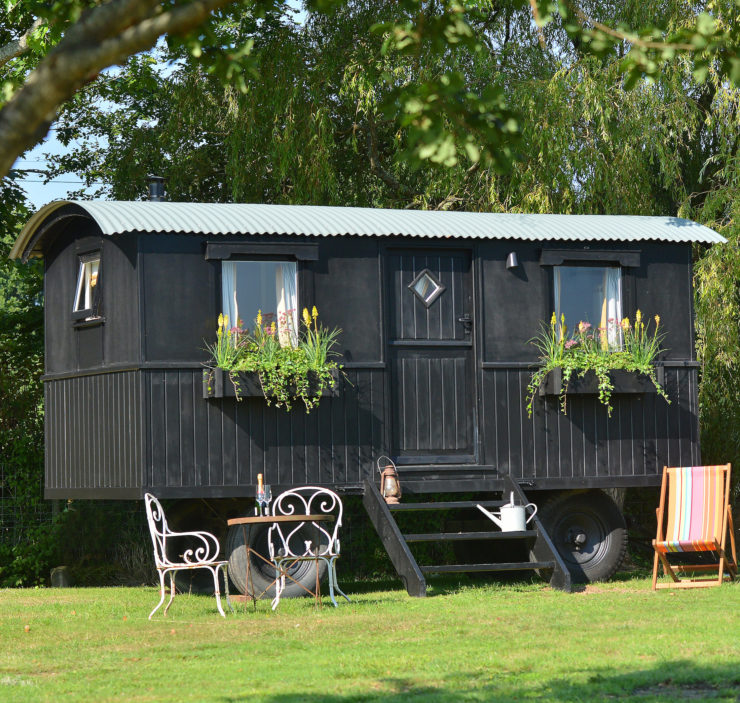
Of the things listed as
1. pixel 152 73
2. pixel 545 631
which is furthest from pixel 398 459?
pixel 152 73

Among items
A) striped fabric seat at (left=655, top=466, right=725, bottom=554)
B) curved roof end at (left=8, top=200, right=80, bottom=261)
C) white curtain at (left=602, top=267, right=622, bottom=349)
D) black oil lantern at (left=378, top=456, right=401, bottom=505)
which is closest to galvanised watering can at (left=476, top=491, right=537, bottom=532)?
black oil lantern at (left=378, top=456, right=401, bottom=505)

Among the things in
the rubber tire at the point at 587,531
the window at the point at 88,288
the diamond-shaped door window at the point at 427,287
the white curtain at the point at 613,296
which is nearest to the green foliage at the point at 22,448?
the window at the point at 88,288

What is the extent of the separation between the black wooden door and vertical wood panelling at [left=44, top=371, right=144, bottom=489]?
235cm

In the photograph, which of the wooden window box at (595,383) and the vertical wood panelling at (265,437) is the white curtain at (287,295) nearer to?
the vertical wood panelling at (265,437)

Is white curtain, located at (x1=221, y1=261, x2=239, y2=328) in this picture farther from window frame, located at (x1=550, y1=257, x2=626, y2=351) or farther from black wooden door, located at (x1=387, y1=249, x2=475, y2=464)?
window frame, located at (x1=550, y1=257, x2=626, y2=351)

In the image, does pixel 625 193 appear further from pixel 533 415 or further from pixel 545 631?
pixel 545 631

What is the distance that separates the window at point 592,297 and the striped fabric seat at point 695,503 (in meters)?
1.63

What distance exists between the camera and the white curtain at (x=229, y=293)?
36.2 ft

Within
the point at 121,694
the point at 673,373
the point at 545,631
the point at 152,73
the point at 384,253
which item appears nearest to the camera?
the point at 121,694

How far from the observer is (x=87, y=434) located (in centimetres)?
1143

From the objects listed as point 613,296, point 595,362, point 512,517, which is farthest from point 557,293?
point 512,517

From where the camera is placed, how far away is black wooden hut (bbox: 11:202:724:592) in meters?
10.8

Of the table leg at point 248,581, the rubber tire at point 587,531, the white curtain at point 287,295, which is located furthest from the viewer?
the rubber tire at point 587,531

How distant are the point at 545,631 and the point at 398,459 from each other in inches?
148
